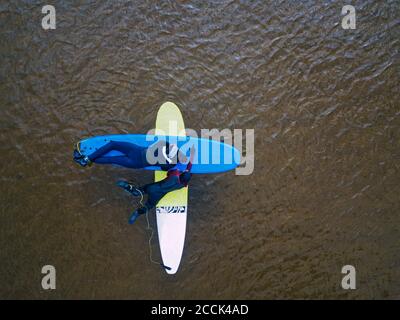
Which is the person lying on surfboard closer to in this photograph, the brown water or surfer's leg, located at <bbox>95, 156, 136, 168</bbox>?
surfer's leg, located at <bbox>95, 156, 136, 168</bbox>

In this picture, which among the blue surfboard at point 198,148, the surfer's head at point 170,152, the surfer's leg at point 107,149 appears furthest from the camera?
the blue surfboard at point 198,148

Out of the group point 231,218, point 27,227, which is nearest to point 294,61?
point 231,218

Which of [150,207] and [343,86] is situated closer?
[150,207]

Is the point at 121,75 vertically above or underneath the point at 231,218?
above

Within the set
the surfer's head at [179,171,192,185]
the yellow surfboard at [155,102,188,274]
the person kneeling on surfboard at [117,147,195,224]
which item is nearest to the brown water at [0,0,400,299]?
the yellow surfboard at [155,102,188,274]

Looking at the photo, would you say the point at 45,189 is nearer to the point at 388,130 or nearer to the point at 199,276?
the point at 199,276

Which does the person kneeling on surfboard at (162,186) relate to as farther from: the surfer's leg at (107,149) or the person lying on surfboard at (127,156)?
the surfer's leg at (107,149)

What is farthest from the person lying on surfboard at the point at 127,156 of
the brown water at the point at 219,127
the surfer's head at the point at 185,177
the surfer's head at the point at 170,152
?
the brown water at the point at 219,127
